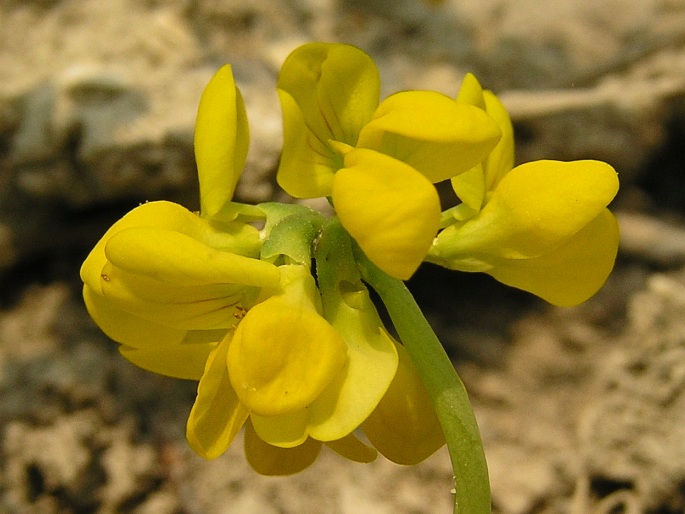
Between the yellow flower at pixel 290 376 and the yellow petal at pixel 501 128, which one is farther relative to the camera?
the yellow petal at pixel 501 128

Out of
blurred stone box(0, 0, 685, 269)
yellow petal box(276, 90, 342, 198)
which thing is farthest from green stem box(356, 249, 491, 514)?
blurred stone box(0, 0, 685, 269)

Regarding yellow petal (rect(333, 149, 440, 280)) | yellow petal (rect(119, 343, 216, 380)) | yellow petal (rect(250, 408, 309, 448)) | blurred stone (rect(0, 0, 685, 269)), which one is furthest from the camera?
blurred stone (rect(0, 0, 685, 269))

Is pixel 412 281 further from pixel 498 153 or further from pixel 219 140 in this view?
pixel 219 140

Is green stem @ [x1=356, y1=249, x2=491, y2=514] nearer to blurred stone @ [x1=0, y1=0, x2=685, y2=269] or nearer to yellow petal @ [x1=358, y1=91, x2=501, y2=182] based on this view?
yellow petal @ [x1=358, y1=91, x2=501, y2=182]

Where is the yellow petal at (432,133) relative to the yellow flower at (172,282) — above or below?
above


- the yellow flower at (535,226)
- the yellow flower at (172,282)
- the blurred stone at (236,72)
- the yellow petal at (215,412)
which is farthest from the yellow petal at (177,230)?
the blurred stone at (236,72)

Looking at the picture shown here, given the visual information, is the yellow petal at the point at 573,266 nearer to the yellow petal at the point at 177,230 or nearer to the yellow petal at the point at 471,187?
the yellow petal at the point at 471,187

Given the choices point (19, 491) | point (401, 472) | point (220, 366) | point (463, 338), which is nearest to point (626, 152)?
point (463, 338)
